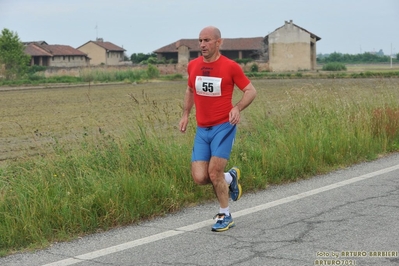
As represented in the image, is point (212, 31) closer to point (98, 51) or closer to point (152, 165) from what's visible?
point (152, 165)

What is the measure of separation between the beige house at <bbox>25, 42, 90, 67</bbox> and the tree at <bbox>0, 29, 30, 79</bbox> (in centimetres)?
2552

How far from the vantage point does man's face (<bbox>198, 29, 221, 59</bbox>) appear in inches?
261

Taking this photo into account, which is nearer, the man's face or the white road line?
the white road line

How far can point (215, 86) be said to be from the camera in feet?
21.8

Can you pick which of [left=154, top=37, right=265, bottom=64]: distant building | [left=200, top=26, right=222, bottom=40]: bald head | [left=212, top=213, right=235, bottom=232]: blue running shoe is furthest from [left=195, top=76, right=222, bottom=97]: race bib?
[left=154, top=37, right=265, bottom=64]: distant building

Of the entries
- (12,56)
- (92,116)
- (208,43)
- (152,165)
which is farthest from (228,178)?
(12,56)

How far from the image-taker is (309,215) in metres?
7.11

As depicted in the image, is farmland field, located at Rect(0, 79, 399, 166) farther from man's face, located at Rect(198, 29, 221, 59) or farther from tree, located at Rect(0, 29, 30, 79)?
tree, located at Rect(0, 29, 30, 79)

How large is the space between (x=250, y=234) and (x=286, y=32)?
296ft

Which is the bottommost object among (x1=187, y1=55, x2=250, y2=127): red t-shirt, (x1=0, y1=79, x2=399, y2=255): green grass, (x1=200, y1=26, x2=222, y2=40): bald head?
(x1=0, y1=79, x2=399, y2=255): green grass

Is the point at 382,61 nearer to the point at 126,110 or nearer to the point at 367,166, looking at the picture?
the point at 126,110

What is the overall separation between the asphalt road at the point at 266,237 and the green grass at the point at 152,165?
1.02 feet

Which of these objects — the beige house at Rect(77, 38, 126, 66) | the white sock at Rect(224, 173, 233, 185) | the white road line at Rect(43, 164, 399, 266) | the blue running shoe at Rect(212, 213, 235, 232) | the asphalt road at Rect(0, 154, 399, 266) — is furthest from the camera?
the beige house at Rect(77, 38, 126, 66)

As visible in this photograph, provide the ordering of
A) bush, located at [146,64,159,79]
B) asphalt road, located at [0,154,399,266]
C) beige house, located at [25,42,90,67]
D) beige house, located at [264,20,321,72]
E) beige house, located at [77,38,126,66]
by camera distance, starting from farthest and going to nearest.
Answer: beige house, located at [77,38,126,66] < beige house, located at [25,42,90,67] < beige house, located at [264,20,321,72] < bush, located at [146,64,159,79] < asphalt road, located at [0,154,399,266]
